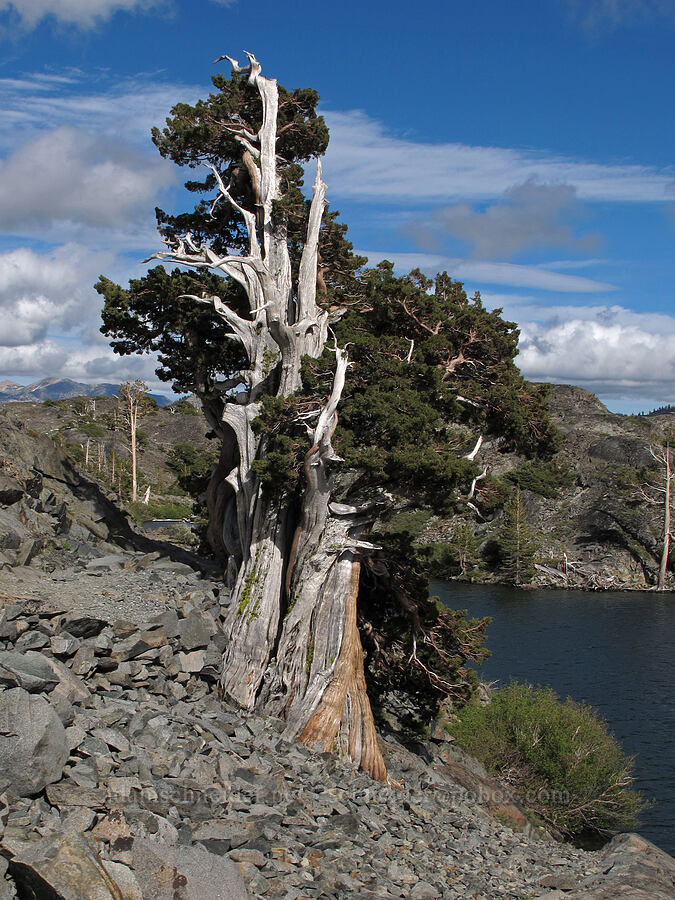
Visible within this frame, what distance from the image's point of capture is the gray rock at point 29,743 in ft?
26.4

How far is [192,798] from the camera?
9.79 m

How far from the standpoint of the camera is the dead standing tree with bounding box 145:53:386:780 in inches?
599

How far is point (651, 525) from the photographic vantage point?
61.9 m

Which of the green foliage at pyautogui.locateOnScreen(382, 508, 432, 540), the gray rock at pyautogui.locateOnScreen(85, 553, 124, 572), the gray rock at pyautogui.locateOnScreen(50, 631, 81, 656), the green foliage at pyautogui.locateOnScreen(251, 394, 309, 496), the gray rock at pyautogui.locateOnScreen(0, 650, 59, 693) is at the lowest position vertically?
the green foliage at pyautogui.locateOnScreen(382, 508, 432, 540)

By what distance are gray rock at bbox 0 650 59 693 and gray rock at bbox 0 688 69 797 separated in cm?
92

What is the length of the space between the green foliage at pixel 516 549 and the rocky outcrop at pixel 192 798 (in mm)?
41340

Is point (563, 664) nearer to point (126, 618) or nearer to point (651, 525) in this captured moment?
point (126, 618)

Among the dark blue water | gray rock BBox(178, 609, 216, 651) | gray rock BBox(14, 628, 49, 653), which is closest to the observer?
gray rock BBox(14, 628, 49, 653)

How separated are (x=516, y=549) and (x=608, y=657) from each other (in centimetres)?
2291

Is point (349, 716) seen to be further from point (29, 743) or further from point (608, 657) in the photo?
point (608, 657)

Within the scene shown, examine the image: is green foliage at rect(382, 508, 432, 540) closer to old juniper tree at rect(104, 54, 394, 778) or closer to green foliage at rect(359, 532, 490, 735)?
old juniper tree at rect(104, 54, 394, 778)

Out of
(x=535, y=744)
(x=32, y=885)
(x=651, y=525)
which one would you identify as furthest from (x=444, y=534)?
(x=32, y=885)

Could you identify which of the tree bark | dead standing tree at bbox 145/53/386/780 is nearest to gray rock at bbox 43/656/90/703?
dead standing tree at bbox 145/53/386/780

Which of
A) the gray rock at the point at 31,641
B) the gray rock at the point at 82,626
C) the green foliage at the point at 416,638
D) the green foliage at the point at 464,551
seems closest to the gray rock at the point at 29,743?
the gray rock at the point at 31,641
